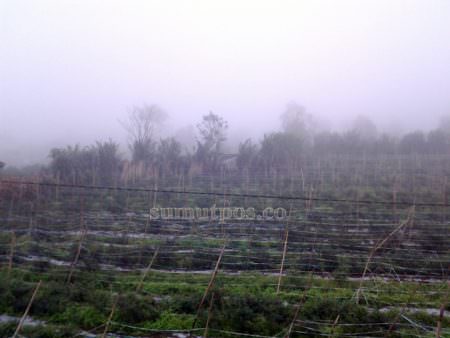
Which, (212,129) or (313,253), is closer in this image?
(313,253)

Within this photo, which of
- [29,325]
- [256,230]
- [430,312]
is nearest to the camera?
[29,325]

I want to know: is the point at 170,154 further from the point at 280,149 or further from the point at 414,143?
the point at 414,143

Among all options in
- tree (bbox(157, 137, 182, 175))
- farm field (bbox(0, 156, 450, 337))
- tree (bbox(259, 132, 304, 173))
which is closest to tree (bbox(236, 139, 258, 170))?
tree (bbox(259, 132, 304, 173))

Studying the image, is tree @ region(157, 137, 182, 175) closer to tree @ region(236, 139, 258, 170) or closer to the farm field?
tree @ region(236, 139, 258, 170)

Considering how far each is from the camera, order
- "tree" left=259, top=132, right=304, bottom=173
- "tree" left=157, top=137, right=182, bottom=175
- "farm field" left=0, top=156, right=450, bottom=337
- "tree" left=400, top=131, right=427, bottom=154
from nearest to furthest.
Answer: "farm field" left=0, top=156, right=450, bottom=337 → "tree" left=259, top=132, right=304, bottom=173 → "tree" left=157, top=137, right=182, bottom=175 → "tree" left=400, top=131, right=427, bottom=154

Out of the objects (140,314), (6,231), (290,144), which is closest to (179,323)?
A: (140,314)

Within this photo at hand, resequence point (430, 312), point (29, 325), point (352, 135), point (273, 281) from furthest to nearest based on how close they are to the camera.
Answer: point (352, 135), point (273, 281), point (430, 312), point (29, 325)

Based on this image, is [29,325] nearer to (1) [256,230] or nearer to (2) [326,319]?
(2) [326,319]

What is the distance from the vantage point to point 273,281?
3.70 meters

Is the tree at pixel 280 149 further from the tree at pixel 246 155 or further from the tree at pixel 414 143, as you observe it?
the tree at pixel 414 143

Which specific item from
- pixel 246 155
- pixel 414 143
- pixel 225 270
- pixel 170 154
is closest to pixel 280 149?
pixel 246 155

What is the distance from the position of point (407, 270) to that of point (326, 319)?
6.50 ft

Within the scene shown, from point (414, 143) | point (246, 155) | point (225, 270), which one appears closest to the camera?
→ point (225, 270)

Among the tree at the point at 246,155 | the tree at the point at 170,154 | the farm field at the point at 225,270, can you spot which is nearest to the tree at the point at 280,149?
the tree at the point at 246,155
